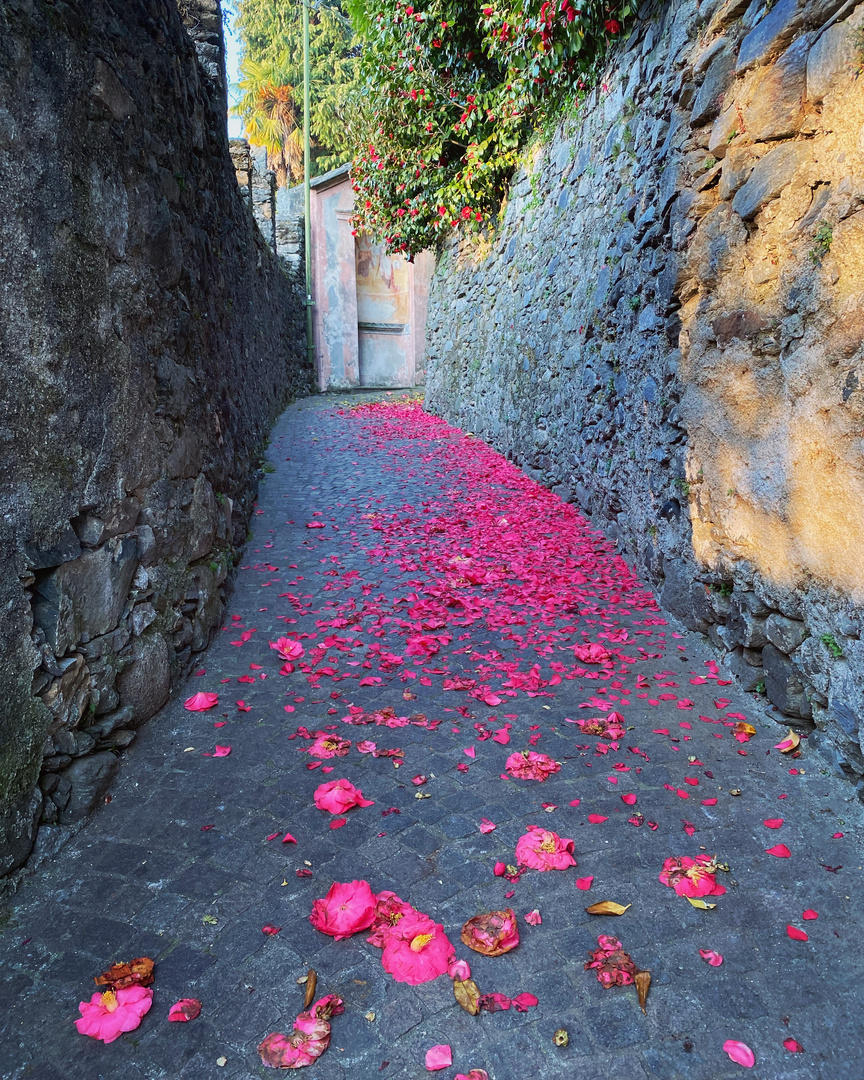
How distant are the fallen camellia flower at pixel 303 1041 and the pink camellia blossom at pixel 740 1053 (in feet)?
3.12

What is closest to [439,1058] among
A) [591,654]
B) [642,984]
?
[642,984]

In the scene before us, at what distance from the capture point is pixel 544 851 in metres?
2.22

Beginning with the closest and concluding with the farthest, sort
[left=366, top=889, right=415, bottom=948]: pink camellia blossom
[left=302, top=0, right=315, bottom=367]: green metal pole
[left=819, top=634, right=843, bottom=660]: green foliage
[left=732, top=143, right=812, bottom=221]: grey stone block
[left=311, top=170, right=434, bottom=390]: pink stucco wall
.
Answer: [left=366, top=889, right=415, bottom=948]: pink camellia blossom → [left=819, top=634, right=843, bottom=660]: green foliage → [left=732, top=143, right=812, bottom=221]: grey stone block → [left=302, top=0, right=315, bottom=367]: green metal pole → [left=311, top=170, right=434, bottom=390]: pink stucco wall

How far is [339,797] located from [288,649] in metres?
1.26

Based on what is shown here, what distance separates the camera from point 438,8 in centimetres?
712

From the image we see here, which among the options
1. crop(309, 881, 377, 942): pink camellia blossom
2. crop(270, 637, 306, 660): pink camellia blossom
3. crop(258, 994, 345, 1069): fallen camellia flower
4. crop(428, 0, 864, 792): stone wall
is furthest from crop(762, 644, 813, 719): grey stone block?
crop(270, 637, 306, 660): pink camellia blossom

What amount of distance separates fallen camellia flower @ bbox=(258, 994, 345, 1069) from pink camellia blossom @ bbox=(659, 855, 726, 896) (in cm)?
106

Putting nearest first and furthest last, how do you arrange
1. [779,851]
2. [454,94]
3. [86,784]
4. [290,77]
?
[779,851] < [86,784] < [454,94] < [290,77]

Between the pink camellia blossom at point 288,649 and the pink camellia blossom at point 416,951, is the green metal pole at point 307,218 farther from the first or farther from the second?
the pink camellia blossom at point 416,951

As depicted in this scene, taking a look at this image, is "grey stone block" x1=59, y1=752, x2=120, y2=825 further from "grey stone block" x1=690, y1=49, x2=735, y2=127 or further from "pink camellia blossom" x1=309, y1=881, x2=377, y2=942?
"grey stone block" x1=690, y1=49, x2=735, y2=127

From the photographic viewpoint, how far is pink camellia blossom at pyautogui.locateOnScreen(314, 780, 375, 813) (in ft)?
8.04

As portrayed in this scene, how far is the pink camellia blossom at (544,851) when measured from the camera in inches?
85.8

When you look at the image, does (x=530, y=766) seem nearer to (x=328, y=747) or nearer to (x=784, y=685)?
(x=328, y=747)

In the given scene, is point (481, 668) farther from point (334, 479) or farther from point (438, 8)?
point (438, 8)
